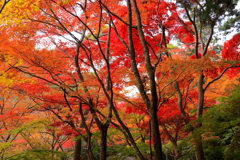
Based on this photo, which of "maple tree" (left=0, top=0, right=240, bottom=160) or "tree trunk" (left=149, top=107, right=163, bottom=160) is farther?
"maple tree" (left=0, top=0, right=240, bottom=160)

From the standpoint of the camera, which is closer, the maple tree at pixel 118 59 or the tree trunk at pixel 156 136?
the tree trunk at pixel 156 136

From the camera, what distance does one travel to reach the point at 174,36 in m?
8.39

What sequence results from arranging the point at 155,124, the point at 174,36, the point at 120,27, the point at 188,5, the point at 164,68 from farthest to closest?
the point at 174,36 → the point at 120,27 → the point at 188,5 → the point at 164,68 → the point at 155,124

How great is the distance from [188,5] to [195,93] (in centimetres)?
474

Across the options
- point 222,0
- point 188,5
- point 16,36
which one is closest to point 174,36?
point 188,5

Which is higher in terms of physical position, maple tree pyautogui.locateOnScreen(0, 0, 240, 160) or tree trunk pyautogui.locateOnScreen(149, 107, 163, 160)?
maple tree pyautogui.locateOnScreen(0, 0, 240, 160)

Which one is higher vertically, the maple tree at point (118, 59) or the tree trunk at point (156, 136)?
the maple tree at point (118, 59)

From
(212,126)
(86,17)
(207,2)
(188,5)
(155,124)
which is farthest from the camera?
(86,17)

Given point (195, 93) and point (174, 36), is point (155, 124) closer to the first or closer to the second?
point (174, 36)

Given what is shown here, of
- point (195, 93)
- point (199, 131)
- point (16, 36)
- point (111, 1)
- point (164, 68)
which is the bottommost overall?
point (199, 131)

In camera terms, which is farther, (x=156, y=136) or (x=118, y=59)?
(x=118, y=59)

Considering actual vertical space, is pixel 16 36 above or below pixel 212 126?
above

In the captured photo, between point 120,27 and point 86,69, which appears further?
point 86,69

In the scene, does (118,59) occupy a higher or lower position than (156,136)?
higher
